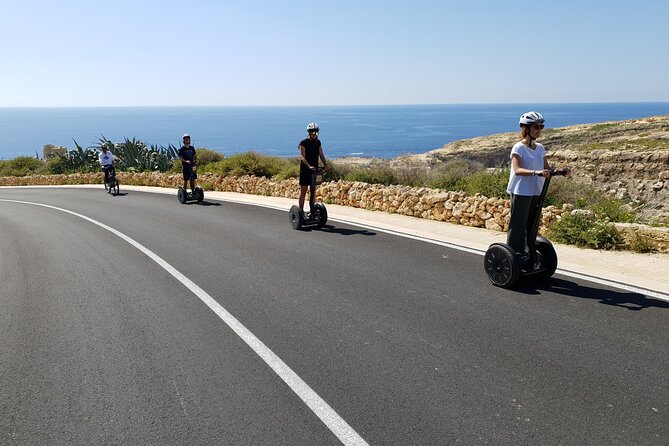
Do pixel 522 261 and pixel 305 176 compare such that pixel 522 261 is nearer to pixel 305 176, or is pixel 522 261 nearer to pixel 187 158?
pixel 305 176

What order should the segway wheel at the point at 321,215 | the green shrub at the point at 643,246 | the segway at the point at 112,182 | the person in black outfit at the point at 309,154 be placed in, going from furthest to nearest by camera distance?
the segway at the point at 112,182 → the segway wheel at the point at 321,215 → the person in black outfit at the point at 309,154 → the green shrub at the point at 643,246

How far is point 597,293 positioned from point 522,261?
93 centimetres

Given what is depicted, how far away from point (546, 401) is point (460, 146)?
53.5m

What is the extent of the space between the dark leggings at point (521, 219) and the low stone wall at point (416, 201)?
2778mm

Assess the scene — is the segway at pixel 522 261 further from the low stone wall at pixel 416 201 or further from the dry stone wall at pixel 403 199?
the dry stone wall at pixel 403 199

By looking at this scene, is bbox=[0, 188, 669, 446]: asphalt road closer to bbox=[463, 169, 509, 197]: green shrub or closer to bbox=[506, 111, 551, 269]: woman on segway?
bbox=[506, 111, 551, 269]: woman on segway

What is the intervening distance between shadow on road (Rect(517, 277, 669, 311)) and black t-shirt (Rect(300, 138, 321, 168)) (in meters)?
5.48

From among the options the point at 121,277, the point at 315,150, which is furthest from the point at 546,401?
the point at 315,150

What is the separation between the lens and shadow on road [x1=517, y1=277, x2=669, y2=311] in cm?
593

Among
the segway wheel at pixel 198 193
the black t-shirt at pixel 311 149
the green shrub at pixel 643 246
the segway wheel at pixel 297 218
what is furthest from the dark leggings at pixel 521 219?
the segway wheel at pixel 198 193

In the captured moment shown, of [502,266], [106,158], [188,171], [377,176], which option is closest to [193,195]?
[188,171]

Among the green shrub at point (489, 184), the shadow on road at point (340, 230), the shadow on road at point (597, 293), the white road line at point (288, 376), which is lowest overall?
the white road line at point (288, 376)

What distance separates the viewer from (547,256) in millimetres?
6828

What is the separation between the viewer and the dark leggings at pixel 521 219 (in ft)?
21.7
